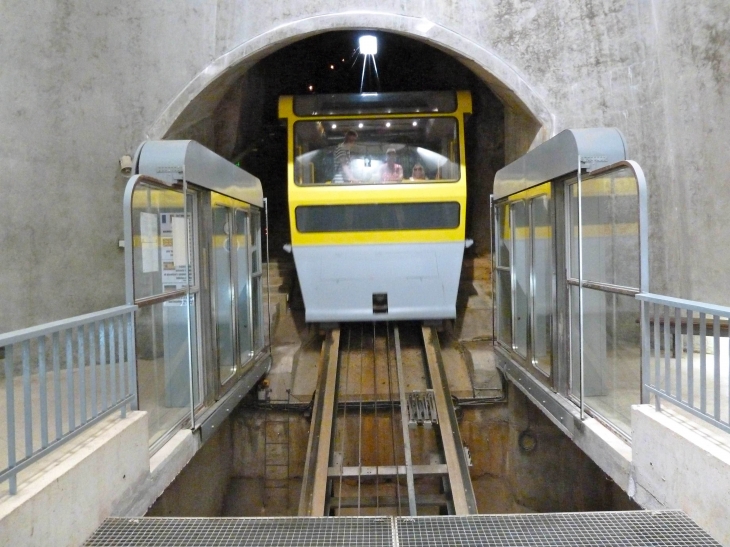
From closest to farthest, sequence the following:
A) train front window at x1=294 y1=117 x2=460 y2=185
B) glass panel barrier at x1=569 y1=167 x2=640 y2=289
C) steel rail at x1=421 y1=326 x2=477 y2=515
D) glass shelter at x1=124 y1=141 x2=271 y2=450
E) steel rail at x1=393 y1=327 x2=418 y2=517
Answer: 1. glass shelter at x1=124 y1=141 x2=271 y2=450
2. glass panel barrier at x1=569 y1=167 x2=640 y2=289
3. steel rail at x1=393 y1=327 x2=418 y2=517
4. steel rail at x1=421 y1=326 x2=477 y2=515
5. train front window at x1=294 y1=117 x2=460 y2=185

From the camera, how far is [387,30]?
6488 millimetres

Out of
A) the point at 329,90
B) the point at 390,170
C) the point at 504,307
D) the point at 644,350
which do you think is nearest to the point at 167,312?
the point at 644,350

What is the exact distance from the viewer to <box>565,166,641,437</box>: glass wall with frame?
12.5 feet

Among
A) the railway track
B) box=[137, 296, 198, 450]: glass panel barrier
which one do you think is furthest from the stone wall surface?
the railway track

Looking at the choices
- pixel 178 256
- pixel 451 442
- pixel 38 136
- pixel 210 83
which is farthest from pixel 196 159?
pixel 451 442

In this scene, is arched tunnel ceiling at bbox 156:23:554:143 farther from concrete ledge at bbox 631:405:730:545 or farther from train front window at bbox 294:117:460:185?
concrete ledge at bbox 631:405:730:545

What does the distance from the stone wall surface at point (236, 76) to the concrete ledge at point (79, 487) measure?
2.97 metres

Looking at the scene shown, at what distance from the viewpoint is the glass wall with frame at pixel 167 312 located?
3738 mm

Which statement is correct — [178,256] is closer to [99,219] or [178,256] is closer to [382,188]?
[99,219]

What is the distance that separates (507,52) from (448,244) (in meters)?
2.34

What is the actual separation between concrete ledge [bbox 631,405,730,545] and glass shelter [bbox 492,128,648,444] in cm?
34

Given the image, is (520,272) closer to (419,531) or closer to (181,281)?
(181,281)

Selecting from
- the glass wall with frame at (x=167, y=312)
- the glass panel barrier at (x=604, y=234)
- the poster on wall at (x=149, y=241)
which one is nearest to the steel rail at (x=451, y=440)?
the glass panel barrier at (x=604, y=234)

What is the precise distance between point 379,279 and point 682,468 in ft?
14.7
